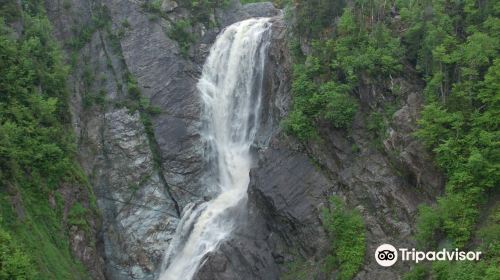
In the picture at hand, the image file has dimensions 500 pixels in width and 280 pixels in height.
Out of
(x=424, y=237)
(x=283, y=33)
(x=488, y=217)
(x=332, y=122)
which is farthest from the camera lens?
(x=283, y=33)

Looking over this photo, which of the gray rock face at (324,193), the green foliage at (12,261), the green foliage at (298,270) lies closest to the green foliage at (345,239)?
the gray rock face at (324,193)

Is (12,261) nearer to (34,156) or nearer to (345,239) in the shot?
(34,156)

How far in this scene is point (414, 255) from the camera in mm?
20172

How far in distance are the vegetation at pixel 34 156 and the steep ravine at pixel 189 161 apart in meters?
2.78

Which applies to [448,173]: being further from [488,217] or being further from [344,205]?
[344,205]

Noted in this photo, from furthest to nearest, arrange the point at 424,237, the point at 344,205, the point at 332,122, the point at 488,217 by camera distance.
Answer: the point at 332,122 < the point at 344,205 < the point at 424,237 < the point at 488,217

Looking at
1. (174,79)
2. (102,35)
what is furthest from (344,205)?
(102,35)

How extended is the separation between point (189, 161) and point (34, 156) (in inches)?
392

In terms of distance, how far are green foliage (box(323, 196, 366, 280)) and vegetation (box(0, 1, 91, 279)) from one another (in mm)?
12043

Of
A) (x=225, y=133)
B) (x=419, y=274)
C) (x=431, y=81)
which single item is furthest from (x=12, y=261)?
(x=431, y=81)

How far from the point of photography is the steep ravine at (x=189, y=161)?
23.1m

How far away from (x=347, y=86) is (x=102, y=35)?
812 inches

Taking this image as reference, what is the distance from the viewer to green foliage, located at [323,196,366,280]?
21.8 metres

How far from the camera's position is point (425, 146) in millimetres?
21469
